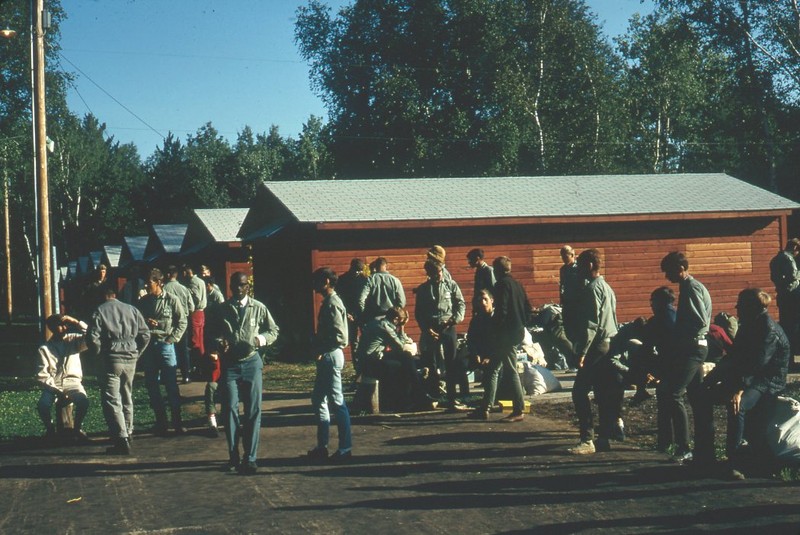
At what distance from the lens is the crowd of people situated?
855 cm

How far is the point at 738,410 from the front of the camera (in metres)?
8.38

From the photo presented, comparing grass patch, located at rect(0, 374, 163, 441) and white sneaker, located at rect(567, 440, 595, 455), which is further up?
white sneaker, located at rect(567, 440, 595, 455)

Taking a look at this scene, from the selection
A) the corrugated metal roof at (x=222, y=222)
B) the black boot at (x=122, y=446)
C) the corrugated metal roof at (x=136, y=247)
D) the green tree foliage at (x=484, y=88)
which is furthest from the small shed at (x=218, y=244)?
the black boot at (x=122, y=446)

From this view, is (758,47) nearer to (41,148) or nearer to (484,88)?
(484,88)

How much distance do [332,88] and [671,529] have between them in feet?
144

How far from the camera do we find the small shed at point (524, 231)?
72.2ft

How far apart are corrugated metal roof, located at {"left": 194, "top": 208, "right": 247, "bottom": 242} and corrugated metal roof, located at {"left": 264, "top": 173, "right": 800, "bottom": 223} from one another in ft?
15.6

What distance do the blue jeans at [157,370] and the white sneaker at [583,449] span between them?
484cm

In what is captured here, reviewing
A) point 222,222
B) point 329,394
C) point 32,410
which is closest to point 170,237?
point 222,222

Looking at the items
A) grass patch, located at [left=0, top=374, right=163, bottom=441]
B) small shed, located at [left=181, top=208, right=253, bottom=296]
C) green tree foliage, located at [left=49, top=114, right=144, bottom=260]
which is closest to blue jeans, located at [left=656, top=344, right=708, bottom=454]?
grass patch, located at [left=0, top=374, right=163, bottom=441]

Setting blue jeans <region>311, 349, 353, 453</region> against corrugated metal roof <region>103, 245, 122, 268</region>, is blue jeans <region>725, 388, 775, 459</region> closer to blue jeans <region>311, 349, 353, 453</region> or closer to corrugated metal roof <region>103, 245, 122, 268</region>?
blue jeans <region>311, 349, 353, 453</region>

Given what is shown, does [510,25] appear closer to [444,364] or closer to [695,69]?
[695,69]

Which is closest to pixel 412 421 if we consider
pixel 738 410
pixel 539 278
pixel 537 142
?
pixel 738 410

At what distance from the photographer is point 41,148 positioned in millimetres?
19391
